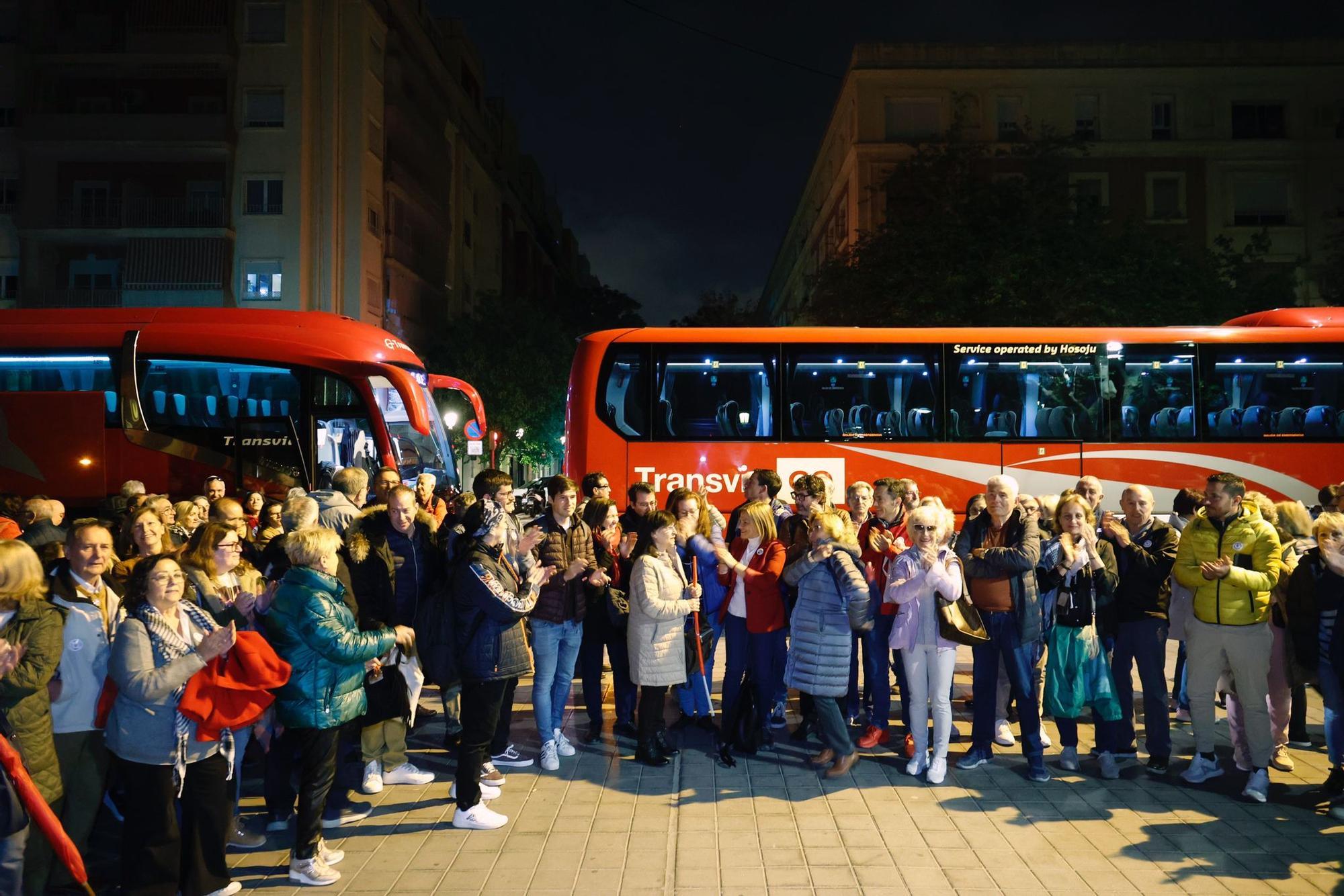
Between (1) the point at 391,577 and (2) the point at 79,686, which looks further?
(1) the point at 391,577

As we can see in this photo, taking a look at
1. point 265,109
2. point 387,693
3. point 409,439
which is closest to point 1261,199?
point 265,109

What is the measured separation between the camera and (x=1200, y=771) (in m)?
6.35

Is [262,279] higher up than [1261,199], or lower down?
lower down

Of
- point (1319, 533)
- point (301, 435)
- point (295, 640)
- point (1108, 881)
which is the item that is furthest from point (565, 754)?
point (301, 435)

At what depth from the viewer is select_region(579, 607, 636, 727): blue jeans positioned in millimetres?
7398

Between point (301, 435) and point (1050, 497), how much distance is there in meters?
10.1

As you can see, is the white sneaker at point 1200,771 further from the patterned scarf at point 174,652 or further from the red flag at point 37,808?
the red flag at point 37,808

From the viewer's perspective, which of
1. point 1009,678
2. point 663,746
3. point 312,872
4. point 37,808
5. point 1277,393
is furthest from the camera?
point 1277,393

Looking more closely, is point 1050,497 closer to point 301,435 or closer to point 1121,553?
point 1121,553

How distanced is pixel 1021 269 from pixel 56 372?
19307 mm

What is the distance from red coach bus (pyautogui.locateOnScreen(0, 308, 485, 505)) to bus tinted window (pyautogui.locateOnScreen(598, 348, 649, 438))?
2.60 meters

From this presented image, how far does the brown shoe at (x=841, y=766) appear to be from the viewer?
6484 millimetres

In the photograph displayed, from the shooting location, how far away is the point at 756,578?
6906mm

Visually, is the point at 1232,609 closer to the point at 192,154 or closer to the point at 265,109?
the point at 192,154
